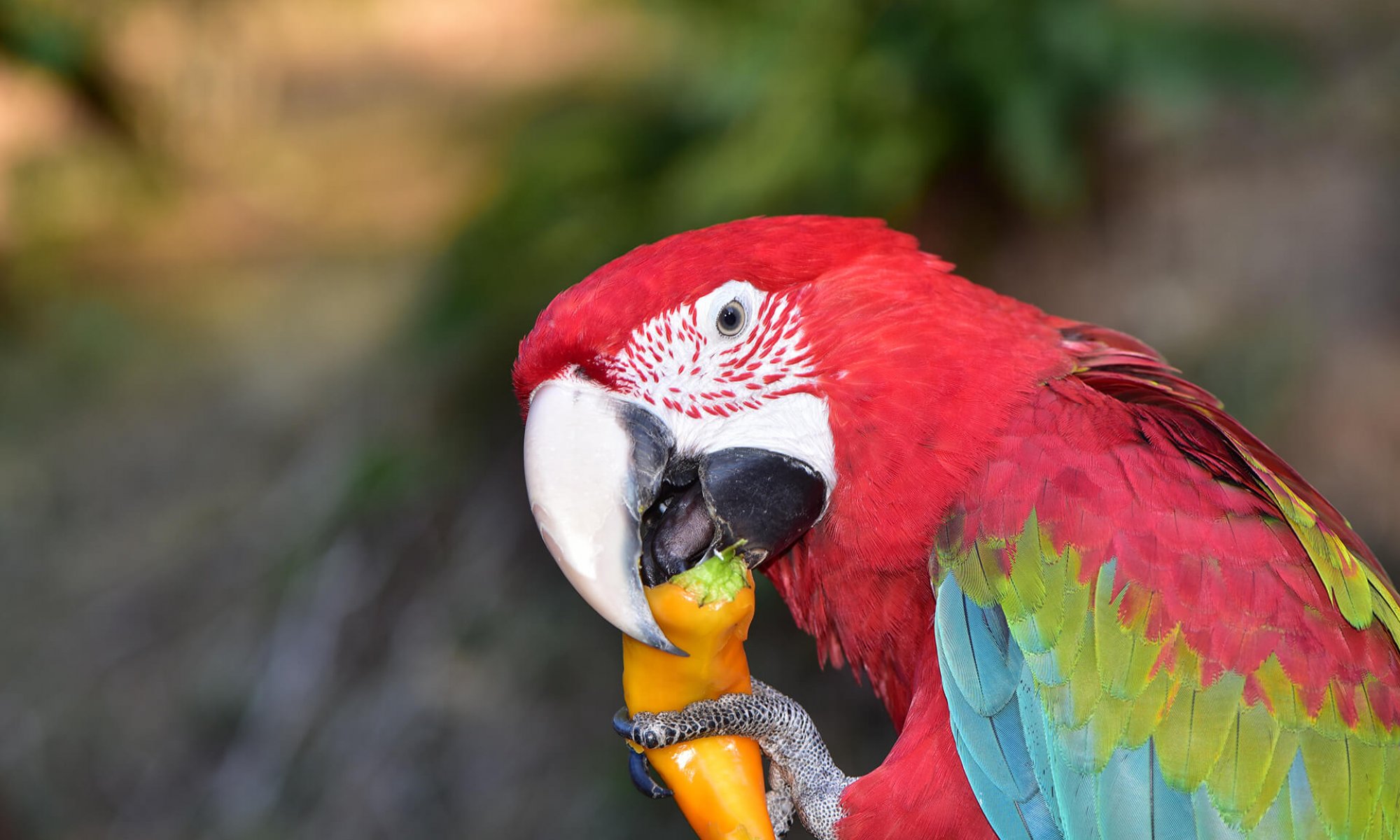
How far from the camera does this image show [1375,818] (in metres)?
1.31

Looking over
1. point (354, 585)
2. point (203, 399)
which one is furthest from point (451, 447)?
point (203, 399)

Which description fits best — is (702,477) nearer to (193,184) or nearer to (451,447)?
(451,447)

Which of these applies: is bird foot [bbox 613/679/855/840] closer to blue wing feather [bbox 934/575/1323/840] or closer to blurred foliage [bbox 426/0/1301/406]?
blue wing feather [bbox 934/575/1323/840]

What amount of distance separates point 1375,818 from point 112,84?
18.1ft

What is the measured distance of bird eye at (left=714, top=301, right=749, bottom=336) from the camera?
1374 millimetres

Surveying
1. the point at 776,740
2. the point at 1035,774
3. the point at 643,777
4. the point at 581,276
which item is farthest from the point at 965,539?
the point at 581,276


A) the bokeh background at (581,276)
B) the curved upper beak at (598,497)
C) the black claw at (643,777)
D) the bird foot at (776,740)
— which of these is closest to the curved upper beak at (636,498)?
the curved upper beak at (598,497)

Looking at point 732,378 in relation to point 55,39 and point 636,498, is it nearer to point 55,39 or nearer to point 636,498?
point 636,498

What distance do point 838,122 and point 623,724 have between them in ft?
6.96

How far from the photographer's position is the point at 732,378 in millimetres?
1378

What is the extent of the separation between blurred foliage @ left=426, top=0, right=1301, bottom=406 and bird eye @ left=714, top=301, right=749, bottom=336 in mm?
1570

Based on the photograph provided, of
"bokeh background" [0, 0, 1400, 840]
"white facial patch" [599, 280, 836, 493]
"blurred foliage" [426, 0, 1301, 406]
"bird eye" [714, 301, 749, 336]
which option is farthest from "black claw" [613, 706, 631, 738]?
"blurred foliage" [426, 0, 1301, 406]

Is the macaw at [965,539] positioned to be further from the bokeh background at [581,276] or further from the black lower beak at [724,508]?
the bokeh background at [581,276]

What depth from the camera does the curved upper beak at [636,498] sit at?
1.28 m
